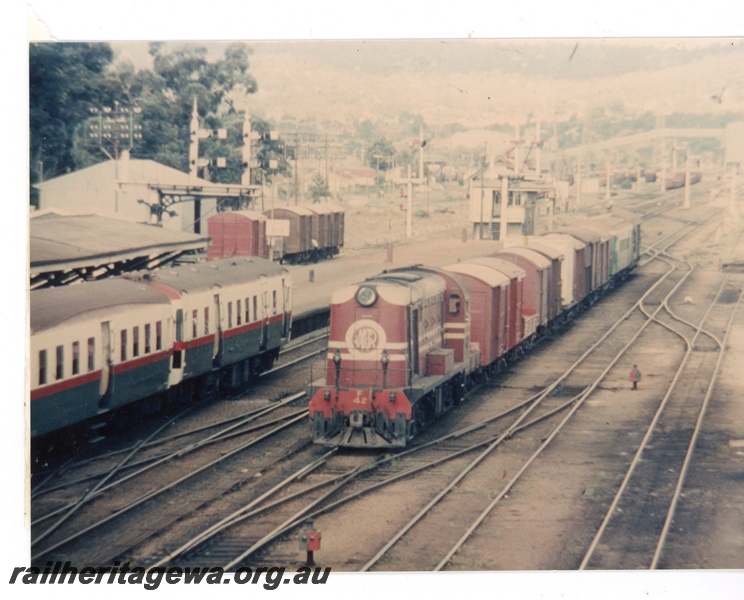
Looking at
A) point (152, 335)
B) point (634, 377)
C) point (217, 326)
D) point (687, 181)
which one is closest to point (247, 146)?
point (152, 335)

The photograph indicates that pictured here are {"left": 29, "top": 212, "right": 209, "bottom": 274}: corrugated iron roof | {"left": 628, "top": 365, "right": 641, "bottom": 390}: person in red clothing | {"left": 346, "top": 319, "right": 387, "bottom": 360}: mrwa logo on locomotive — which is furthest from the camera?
{"left": 628, "top": 365, "right": 641, "bottom": 390}: person in red clothing

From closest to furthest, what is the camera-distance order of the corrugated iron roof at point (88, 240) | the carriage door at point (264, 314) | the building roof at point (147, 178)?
the corrugated iron roof at point (88, 240), the building roof at point (147, 178), the carriage door at point (264, 314)

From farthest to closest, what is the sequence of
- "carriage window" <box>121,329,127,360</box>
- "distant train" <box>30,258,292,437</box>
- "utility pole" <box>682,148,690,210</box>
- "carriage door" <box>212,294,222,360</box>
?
"carriage door" <box>212,294,222,360</box>, "utility pole" <box>682,148,690,210</box>, "carriage window" <box>121,329,127,360</box>, "distant train" <box>30,258,292,437</box>

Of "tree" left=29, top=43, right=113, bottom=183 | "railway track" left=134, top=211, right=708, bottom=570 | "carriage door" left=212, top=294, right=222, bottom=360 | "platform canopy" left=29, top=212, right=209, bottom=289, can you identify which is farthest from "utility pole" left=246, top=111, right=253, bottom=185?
"railway track" left=134, top=211, right=708, bottom=570

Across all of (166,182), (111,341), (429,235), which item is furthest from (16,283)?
(429,235)

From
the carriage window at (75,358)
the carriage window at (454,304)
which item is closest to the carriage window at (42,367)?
the carriage window at (75,358)

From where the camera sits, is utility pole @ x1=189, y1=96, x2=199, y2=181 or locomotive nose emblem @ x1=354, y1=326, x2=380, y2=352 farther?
locomotive nose emblem @ x1=354, y1=326, x2=380, y2=352

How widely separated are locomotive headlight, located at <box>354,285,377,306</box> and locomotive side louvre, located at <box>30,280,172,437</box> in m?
3.51

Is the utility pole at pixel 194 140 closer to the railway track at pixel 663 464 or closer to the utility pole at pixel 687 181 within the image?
the utility pole at pixel 687 181

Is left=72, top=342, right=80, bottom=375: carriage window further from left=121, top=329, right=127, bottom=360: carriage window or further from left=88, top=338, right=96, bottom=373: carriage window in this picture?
left=121, top=329, right=127, bottom=360: carriage window

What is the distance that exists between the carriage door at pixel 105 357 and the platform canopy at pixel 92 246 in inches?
41.4

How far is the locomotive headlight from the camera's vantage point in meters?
18.1

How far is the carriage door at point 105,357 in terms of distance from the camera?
17.3 metres

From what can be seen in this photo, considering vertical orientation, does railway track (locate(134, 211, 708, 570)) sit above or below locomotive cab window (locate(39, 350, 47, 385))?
below
